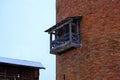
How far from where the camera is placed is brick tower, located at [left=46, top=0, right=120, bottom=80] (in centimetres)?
1233

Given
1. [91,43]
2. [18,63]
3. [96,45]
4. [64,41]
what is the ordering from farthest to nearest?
[18,63] < [64,41] < [91,43] < [96,45]

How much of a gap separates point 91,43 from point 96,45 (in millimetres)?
249

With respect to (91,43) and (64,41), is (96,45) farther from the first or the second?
(64,41)

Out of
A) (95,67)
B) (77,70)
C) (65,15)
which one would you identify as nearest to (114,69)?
(95,67)

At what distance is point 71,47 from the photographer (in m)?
13.3

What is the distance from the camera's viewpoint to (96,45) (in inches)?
501

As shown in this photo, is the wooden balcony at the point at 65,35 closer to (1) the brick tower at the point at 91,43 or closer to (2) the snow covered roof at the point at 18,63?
(1) the brick tower at the point at 91,43

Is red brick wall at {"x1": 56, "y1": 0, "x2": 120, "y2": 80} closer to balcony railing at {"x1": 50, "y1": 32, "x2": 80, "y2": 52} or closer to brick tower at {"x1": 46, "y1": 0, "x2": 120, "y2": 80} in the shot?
brick tower at {"x1": 46, "y1": 0, "x2": 120, "y2": 80}

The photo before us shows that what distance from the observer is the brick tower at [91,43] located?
1233 centimetres

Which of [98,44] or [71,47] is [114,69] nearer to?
[98,44]

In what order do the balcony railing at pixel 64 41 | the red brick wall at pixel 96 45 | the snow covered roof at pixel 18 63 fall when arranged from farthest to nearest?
the snow covered roof at pixel 18 63 < the balcony railing at pixel 64 41 < the red brick wall at pixel 96 45

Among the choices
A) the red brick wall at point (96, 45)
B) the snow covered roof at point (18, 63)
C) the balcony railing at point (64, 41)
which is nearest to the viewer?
the red brick wall at point (96, 45)

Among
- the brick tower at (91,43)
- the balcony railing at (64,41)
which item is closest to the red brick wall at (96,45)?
the brick tower at (91,43)

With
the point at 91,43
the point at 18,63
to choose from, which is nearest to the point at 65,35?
the point at 91,43
